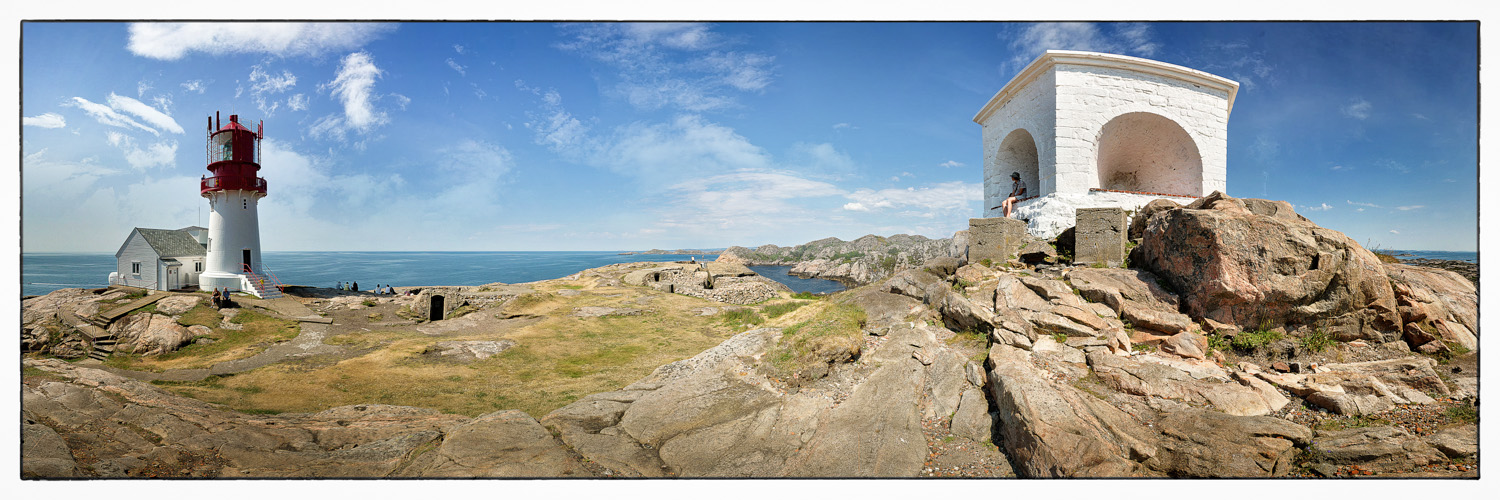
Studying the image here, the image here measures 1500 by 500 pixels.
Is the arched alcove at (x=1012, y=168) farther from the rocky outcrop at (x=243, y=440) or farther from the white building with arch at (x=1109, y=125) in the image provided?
the rocky outcrop at (x=243, y=440)

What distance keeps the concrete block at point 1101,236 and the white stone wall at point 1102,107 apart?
1.10 meters

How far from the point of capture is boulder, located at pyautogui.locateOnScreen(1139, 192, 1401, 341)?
435cm

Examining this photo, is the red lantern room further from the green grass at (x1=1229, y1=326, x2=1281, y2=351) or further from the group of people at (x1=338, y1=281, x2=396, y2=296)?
the green grass at (x1=1229, y1=326, x2=1281, y2=351)

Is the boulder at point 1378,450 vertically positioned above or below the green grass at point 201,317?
below

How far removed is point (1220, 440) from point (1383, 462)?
1025 millimetres

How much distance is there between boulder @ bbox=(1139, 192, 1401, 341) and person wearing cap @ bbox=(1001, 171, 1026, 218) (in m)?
3.98

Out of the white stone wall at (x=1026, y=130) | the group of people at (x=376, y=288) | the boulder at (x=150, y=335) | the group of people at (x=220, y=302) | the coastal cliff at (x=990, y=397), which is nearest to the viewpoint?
the coastal cliff at (x=990, y=397)

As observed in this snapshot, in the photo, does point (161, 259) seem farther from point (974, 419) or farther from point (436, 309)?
point (974, 419)

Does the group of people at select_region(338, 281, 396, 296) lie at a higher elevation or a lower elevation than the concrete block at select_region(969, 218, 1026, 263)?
lower

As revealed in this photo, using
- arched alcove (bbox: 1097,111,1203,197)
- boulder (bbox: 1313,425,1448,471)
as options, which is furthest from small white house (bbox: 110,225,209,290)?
arched alcove (bbox: 1097,111,1203,197)

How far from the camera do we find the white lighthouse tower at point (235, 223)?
11.8 m

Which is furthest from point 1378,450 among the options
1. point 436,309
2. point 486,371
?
point 436,309

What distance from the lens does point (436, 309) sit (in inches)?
473

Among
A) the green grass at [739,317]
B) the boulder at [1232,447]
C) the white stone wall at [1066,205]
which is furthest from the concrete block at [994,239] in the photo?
the boulder at [1232,447]
